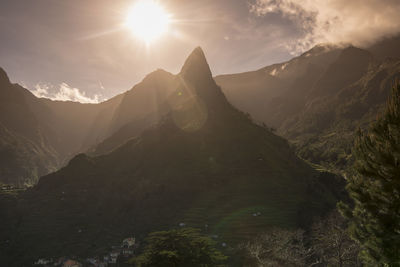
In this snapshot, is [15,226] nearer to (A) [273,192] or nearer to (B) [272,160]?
(A) [273,192]

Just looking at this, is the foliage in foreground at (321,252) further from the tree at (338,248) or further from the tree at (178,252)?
the tree at (178,252)

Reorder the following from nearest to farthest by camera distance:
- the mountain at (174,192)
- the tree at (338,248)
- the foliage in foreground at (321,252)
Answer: the tree at (338,248) → the foliage in foreground at (321,252) → the mountain at (174,192)

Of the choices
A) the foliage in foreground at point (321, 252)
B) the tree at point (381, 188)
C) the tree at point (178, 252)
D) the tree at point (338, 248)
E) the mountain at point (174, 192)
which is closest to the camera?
the tree at point (178, 252)

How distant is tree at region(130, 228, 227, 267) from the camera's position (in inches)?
752

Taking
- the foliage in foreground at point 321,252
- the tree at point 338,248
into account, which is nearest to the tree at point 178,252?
the foliage in foreground at point 321,252

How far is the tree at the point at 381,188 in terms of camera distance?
79.6ft

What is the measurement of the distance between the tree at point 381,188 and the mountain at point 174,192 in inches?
2089

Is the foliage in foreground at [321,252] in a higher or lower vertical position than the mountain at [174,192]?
lower

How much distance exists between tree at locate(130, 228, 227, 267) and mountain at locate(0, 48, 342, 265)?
5961 centimetres

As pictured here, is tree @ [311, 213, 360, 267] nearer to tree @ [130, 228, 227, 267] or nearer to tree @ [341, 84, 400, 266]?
tree @ [341, 84, 400, 266]

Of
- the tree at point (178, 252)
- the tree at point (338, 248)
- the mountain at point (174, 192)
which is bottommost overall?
the tree at point (338, 248)

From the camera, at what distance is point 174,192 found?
115 m

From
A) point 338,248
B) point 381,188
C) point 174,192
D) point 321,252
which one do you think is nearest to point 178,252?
point 381,188

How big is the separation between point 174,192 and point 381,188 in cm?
9753
